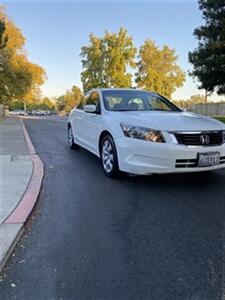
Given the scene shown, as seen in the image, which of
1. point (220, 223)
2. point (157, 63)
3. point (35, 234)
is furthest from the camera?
point (157, 63)

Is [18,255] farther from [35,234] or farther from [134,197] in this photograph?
[134,197]

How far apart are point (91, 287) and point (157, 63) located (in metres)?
56.1

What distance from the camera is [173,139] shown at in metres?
4.70

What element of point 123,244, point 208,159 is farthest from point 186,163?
point 123,244

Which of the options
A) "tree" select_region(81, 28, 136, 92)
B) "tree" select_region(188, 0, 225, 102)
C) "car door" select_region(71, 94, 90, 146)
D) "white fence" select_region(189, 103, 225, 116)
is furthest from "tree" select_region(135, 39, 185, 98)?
"car door" select_region(71, 94, 90, 146)

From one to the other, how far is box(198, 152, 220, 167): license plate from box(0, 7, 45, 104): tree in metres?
30.6

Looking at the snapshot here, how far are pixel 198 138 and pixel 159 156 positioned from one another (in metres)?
0.66

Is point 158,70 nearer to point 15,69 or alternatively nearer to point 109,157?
point 15,69

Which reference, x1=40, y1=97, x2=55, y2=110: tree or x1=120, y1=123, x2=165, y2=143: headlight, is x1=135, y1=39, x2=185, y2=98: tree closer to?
x1=120, y1=123, x2=165, y2=143: headlight

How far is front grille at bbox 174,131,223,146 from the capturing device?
4.73 metres

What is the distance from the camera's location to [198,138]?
189 inches

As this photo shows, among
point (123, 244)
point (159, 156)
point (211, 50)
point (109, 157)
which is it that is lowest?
point (123, 244)

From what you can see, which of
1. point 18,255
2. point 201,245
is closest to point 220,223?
point 201,245

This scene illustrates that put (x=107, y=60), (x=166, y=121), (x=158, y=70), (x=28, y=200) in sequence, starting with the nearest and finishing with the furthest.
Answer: (x=28, y=200), (x=166, y=121), (x=107, y=60), (x=158, y=70)
